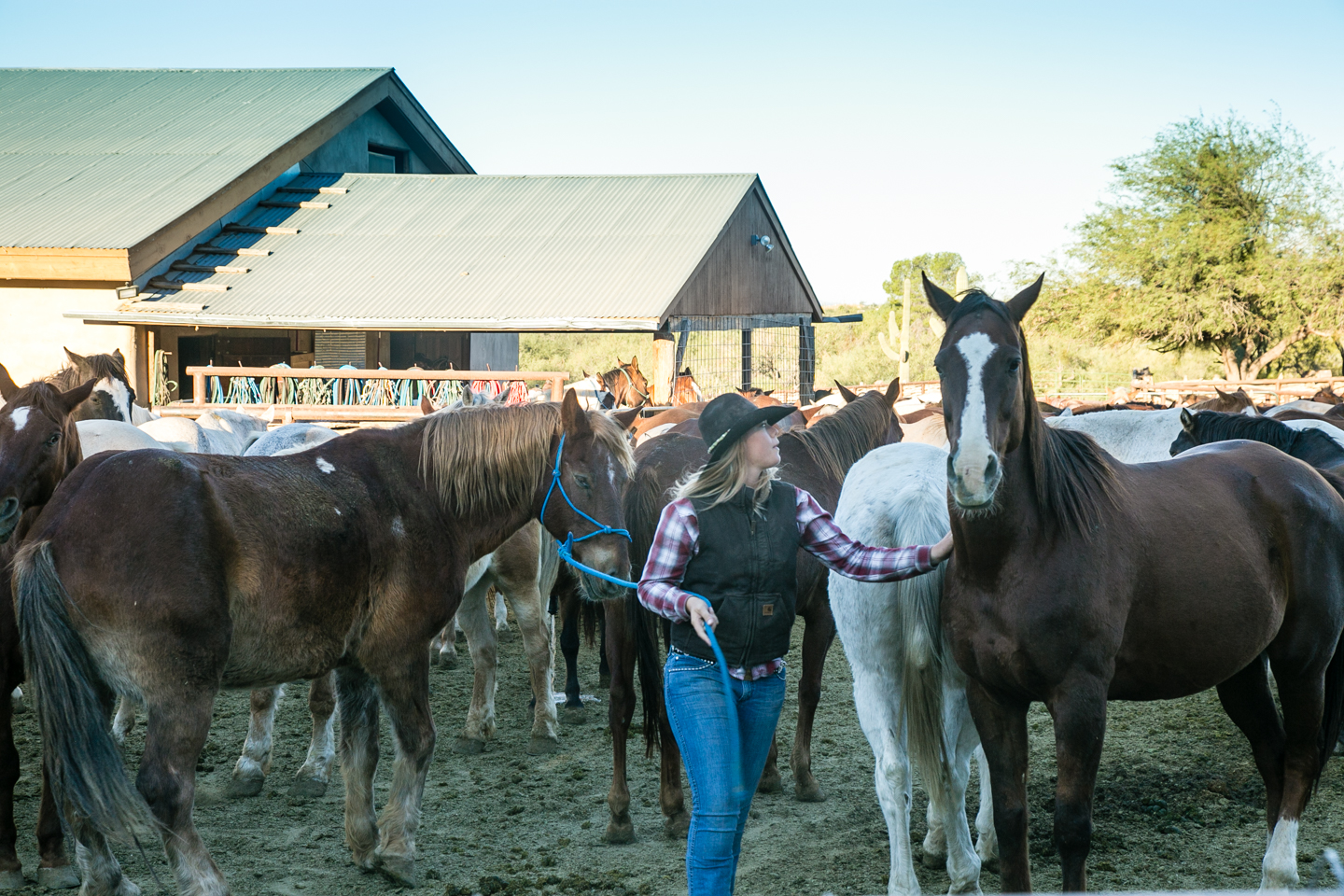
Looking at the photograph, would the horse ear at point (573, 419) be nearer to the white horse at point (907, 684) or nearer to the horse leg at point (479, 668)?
the white horse at point (907, 684)

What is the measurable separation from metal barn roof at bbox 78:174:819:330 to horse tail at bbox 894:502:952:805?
1142cm

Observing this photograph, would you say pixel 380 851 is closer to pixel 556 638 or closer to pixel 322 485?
pixel 322 485

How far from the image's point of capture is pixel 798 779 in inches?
197

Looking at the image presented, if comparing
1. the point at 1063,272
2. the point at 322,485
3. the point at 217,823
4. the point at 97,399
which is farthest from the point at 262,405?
the point at 1063,272

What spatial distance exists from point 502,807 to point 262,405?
10.0m

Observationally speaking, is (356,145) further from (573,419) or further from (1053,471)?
(1053,471)

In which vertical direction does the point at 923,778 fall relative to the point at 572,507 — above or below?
below

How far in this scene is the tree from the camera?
29766 millimetres

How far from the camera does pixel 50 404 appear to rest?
14.3 ft

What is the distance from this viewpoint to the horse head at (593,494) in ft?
13.4

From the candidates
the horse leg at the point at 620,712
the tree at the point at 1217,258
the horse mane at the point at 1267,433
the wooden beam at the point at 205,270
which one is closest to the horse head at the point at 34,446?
the horse leg at the point at 620,712

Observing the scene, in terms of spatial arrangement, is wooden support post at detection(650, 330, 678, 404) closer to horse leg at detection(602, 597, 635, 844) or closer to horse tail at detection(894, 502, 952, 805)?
horse leg at detection(602, 597, 635, 844)

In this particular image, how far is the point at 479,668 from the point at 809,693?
220cm

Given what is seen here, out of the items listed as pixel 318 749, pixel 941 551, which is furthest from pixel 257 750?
pixel 941 551
